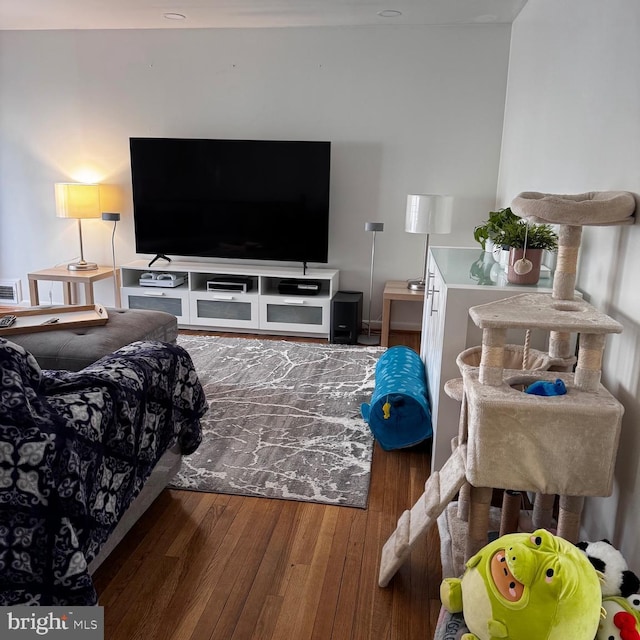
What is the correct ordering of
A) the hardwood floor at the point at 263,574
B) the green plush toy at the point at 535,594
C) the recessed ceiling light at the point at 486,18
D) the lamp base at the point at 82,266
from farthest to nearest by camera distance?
the lamp base at the point at 82,266 → the recessed ceiling light at the point at 486,18 → the hardwood floor at the point at 263,574 → the green plush toy at the point at 535,594

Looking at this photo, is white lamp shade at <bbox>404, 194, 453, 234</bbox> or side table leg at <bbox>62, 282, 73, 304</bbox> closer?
white lamp shade at <bbox>404, 194, 453, 234</bbox>

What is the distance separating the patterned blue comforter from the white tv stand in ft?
9.18

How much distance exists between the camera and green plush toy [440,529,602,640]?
126 centimetres

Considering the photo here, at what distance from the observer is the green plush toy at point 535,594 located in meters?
1.26

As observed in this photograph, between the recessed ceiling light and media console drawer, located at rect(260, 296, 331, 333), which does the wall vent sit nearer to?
media console drawer, located at rect(260, 296, 331, 333)

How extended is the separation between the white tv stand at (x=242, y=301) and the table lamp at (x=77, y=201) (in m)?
0.51

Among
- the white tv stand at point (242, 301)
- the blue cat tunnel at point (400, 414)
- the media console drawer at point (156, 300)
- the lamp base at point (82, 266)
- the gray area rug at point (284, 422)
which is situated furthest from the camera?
the lamp base at point (82, 266)

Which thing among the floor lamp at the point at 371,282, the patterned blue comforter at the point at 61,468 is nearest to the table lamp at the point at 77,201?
the floor lamp at the point at 371,282

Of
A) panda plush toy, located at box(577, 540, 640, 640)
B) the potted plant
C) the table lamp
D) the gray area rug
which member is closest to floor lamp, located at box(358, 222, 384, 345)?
the gray area rug

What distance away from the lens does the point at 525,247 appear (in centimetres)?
231

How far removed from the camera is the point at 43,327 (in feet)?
9.36

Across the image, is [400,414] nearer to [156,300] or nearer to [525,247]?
[525,247]

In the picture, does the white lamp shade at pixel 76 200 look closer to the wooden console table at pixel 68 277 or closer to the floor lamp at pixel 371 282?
the wooden console table at pixel 68 277

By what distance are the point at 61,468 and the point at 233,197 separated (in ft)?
11.6
